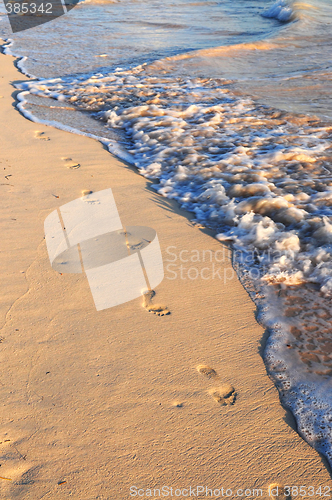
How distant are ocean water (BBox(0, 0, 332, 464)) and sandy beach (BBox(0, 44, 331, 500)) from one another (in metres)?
0.20

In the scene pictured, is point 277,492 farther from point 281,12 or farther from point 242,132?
point 281,12

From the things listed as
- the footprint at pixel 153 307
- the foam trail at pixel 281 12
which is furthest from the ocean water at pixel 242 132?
the foam trail at pixel 281 12

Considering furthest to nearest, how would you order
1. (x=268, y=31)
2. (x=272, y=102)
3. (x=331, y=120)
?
(x=268, y=31) < (x=272, y=102) < (x=331, y=120)

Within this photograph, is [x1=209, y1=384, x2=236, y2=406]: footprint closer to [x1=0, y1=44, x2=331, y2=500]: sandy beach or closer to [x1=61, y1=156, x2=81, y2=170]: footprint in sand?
[x1=0, y1=44, x2=331, y2=500]: sandy beach

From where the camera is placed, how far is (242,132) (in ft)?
17.3

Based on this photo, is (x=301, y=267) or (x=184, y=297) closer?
(x=184, y=297)

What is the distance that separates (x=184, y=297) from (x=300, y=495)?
4.24 ft

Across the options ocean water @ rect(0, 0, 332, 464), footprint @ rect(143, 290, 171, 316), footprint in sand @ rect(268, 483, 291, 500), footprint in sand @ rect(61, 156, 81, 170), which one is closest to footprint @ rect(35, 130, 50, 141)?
ocean water @ rect(0, 0, 332, 464)

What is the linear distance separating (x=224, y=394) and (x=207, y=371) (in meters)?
0.16

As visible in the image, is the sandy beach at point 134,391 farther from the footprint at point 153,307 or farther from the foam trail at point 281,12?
the foam trail at point 281,12

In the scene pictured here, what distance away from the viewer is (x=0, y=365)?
199 centimetres

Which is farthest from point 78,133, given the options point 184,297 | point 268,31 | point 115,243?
point 268,31

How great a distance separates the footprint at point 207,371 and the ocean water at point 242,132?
337 mm

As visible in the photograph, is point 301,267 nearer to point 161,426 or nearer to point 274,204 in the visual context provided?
point 274,204
